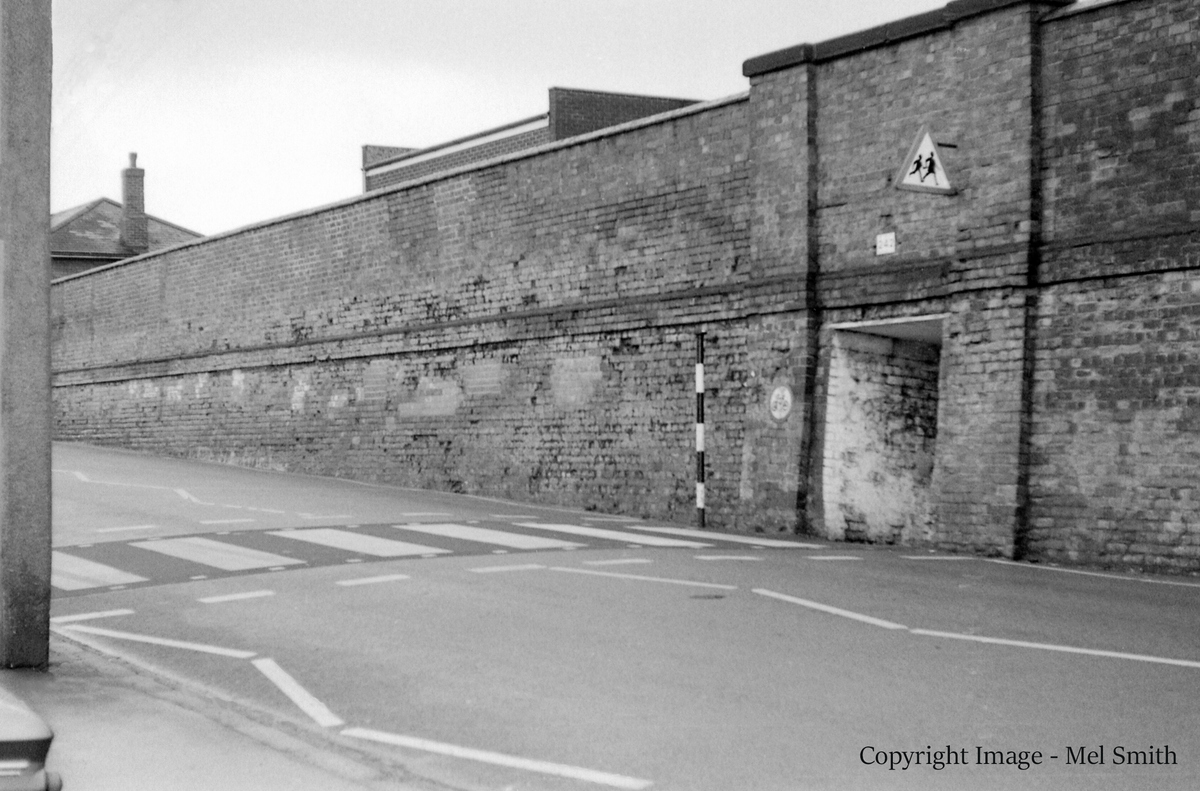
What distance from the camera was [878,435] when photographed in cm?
1719

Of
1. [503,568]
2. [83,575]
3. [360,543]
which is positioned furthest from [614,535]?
[83,575]

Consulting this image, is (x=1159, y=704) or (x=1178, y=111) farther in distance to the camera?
(x=1178, y=111)

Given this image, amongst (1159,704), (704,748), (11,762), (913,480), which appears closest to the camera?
(11,762)

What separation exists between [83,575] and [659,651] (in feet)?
19.9

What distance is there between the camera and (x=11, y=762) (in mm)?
3832

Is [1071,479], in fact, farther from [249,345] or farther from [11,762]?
[249,345]

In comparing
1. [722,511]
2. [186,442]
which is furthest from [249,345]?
[722,511]

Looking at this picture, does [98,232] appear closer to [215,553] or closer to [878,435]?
[878,435]

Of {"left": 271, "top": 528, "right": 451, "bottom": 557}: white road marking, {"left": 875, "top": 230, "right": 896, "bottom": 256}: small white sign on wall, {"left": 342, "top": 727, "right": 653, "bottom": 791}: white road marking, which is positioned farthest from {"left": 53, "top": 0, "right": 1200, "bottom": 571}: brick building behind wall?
{"left": 342, "top": 727, "right": 653, "bottom": 791}: white road marking

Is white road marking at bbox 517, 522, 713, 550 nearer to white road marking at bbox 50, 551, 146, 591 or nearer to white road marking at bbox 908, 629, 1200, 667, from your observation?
white road marking at bbox 50, 551, 146, 591

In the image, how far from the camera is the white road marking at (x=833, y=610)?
922 centimetres

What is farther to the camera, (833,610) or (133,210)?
(133,210)

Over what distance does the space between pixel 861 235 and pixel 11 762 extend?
45.9 ft

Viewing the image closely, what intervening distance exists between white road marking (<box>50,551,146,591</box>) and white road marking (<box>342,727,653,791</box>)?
563 centimetres
